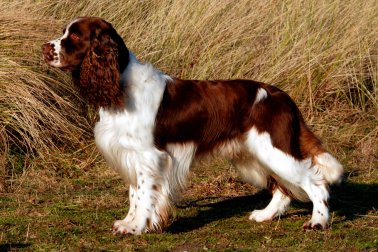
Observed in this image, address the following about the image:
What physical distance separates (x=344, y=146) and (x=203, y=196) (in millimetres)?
1904

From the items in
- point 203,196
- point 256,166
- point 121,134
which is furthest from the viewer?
point 203,196

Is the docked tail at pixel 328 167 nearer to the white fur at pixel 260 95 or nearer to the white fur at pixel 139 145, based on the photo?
the white fur at pixel 260 95

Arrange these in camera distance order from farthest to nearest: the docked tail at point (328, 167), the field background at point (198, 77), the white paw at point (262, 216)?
the white paw at point (262, 216) < the docked tail at point (328, 167) < the field background at point (198, 77)

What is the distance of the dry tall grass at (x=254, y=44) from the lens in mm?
6973

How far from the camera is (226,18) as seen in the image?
7918 mm

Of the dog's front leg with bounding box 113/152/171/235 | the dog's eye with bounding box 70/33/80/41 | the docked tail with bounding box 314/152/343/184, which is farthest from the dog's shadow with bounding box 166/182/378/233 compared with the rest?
the dog's eye with bounding box 70/33/80/41

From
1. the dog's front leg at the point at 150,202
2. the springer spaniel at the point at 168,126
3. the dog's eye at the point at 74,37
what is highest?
the dog's eye at the point at 74,37

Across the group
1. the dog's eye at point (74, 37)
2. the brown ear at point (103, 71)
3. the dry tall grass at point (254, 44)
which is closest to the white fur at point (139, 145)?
the brown ear at point (103, 71)

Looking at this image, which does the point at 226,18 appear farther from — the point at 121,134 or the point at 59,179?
the point at 121,134

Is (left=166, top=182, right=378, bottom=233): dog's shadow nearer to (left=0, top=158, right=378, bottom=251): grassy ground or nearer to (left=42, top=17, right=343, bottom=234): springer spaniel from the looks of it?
(left=0, top=158, right=378, bottom=251): grassy ground

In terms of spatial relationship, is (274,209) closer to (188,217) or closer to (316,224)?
(316,224)

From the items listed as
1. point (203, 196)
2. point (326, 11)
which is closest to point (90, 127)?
point (203, 196)

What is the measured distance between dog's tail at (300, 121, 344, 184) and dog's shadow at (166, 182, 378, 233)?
374mm

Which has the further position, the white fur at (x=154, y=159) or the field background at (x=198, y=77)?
the field background at (x=198, y=77)
